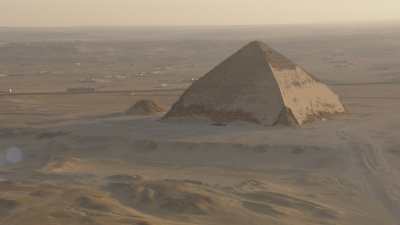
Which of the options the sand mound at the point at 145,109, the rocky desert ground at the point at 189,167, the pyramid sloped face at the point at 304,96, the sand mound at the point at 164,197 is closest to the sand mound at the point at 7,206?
the rocky desert ground at the point at 189,167

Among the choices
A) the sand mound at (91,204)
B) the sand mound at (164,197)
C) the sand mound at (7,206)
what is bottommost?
the sand mound at (164,197)

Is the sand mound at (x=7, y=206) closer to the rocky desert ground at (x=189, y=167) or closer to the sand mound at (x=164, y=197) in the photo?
the rocky desert ground at (x=189, y=167)

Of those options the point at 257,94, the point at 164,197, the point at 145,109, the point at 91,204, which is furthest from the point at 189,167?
the point at 145,109

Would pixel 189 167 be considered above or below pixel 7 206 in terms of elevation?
below

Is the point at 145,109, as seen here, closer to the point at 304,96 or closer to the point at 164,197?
the point at 304,96

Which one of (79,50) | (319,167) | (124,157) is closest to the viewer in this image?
(319,167)

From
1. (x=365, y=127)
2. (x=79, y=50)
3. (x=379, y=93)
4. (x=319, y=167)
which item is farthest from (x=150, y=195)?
(x=79, y=50)

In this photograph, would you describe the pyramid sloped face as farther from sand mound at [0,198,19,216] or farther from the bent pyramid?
sand mound at [0,198,19,216]

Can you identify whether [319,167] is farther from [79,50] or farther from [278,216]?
[79,50]
